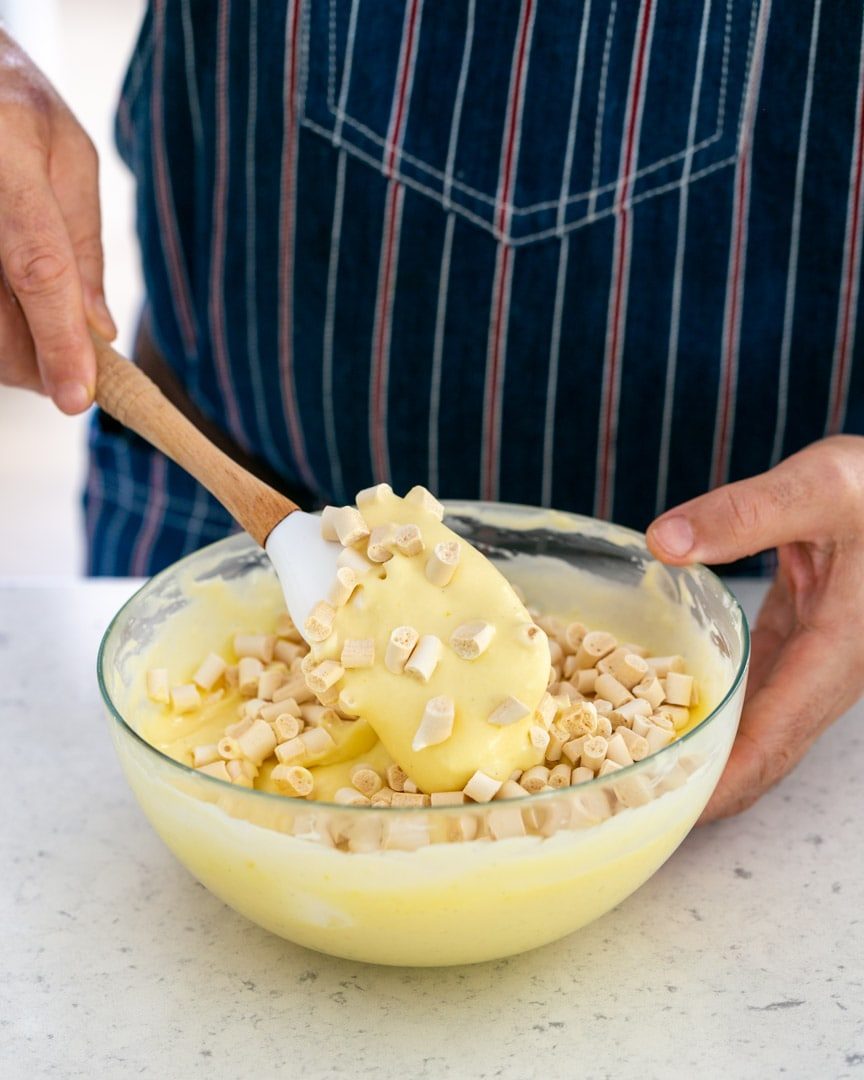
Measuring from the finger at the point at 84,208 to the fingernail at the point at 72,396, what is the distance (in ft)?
0.42

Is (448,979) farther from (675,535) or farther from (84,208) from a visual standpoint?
(84,208)

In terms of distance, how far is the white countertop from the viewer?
972mm

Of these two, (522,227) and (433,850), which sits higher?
(522,227)

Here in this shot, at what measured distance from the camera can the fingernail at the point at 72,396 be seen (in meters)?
1.30

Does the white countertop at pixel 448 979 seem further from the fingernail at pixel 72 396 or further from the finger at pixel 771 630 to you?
the fingernail at pixel 72 396

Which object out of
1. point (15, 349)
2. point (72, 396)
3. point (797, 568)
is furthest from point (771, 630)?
point (15, 349)

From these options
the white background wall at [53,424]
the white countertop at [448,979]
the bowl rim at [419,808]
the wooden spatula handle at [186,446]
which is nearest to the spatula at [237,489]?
the wooden spatula handle at [186,446]

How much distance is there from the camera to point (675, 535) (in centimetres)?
119

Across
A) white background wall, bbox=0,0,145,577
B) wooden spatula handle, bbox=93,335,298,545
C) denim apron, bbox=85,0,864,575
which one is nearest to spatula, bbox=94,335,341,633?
wooden spatula handle, bbox=93,335,298,545

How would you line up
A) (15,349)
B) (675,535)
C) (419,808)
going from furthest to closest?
(15,349) < (675,535) < (419,808)

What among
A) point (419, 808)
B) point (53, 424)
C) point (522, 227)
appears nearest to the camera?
point (419, 808)

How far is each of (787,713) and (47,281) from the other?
869 mm

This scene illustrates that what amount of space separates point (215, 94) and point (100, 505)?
689 millimetres

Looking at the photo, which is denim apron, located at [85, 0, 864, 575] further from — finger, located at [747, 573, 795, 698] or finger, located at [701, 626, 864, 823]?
finger, located at [701, 626, 864, 823]
